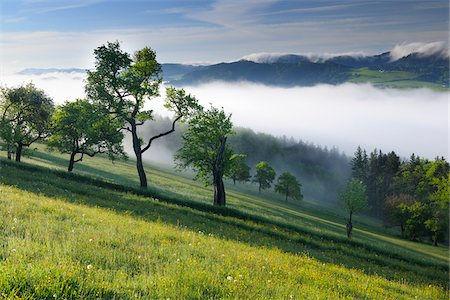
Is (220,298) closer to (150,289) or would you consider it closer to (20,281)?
(150,289)

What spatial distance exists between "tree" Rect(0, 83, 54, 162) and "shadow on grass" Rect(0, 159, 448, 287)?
17.1 meters

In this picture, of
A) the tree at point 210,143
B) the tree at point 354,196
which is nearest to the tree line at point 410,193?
the tree at point 354,196

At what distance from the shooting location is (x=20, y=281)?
213 inches

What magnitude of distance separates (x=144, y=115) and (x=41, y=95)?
2307 cm

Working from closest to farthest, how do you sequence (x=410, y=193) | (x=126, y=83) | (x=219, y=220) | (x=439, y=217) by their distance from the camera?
1. (x=219, y=220)
2. (x=126, y=83)
3. (x=439, y=217)
4. (x=410, y=193)

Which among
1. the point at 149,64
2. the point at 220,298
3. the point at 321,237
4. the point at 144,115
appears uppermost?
the point at 149,64

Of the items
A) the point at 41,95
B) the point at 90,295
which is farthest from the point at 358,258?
the point at 41,95

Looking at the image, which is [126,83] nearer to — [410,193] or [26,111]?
[26,111]

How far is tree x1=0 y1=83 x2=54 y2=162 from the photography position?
47312 millimetres

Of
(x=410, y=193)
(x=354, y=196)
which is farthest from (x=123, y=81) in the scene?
(x=410, y=193)

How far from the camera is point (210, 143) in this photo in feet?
135

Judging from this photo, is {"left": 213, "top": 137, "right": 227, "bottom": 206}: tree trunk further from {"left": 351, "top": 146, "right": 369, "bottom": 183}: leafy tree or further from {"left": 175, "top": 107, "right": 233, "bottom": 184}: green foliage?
{"left": 351, "top": 146, "right": 369, "bottom": 183}: leafy tree

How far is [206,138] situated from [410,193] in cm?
11669

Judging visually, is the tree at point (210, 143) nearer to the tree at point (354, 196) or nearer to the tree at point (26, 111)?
the tree at point (26, 111)
